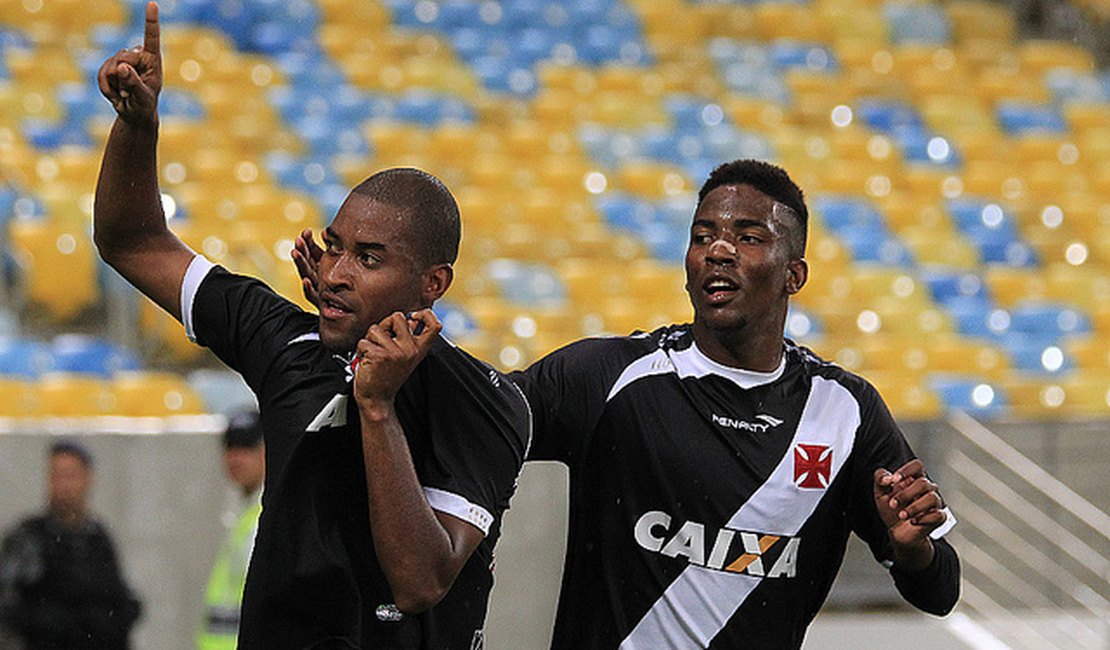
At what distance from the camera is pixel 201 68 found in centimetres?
1487

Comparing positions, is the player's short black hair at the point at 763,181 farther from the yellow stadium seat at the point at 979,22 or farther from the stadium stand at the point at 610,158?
the yellow stadium seat at the point at 979,22

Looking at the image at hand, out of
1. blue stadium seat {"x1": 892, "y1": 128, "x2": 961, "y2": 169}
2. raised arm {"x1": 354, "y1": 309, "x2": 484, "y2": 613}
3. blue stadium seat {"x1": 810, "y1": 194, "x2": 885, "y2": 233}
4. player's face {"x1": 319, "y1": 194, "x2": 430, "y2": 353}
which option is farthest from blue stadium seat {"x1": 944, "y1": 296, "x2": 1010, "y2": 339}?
raised arm {"x1": 354, "y1": 309, "x2": 484, "y2": 613}

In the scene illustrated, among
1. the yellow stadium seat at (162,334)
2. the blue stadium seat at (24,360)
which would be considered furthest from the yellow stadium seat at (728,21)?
the blue stadium seat at (24,360)

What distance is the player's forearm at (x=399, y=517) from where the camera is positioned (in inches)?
124

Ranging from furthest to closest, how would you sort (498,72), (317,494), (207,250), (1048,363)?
(498,72) → (1048,363) → (207,250) → (317,494)

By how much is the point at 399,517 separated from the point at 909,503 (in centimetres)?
131

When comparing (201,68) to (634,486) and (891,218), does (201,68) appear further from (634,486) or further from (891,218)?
(634,486)

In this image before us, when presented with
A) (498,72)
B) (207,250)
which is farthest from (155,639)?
(498,72)

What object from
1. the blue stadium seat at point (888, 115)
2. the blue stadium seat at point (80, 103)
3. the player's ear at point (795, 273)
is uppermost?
the player's ear at point (795, 273)

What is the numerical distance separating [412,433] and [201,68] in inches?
471

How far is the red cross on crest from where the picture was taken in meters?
4.26

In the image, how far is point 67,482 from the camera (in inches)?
293

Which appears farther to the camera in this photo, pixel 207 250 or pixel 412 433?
pixel 207 250

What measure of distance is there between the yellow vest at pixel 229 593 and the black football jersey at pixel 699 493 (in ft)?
8.97
